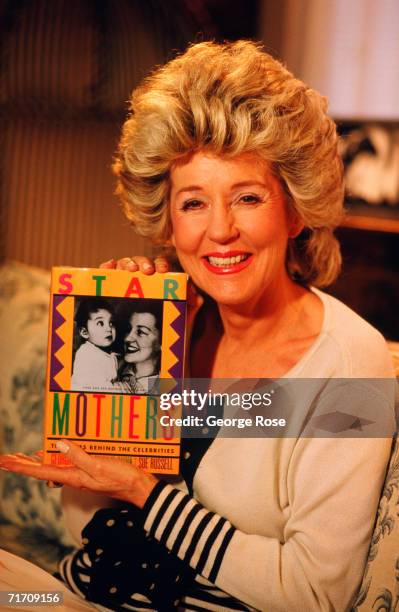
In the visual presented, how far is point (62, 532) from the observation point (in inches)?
58.3

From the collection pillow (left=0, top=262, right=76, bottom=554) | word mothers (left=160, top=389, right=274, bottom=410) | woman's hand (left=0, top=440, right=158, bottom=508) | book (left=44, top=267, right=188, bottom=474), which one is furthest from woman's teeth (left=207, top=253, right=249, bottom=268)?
pillow (left=0, top=262, right=76, bottom=554)

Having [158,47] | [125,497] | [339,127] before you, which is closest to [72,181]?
[158,47]

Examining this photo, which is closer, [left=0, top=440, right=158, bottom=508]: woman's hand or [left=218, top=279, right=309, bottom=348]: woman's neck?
[left=0, top=440, right=158, bottom=508]: woman's hand

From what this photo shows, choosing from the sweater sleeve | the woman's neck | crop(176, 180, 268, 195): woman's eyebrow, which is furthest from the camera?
the woman's neck

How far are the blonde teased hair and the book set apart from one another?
22cm

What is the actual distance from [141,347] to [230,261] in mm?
203

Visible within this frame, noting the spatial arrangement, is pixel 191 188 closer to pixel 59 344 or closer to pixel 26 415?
pixel 59 344

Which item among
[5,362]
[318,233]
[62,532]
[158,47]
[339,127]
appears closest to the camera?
[318,233]

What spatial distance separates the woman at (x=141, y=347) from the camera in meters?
1.07

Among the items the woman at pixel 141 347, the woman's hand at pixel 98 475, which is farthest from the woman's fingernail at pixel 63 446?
the woman at pixel 141 347

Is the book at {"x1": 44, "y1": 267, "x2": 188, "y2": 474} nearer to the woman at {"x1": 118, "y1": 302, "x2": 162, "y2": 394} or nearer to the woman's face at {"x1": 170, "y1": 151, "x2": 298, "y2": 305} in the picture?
the woman at {"x1": 118, "y1": 302, "x2": 162, "y2": 394}

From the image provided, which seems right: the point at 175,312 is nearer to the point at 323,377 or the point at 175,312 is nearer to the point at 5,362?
the point at 323,377

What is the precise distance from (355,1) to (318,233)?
2.02 m

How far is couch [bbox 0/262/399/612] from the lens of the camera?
1.48 metres
